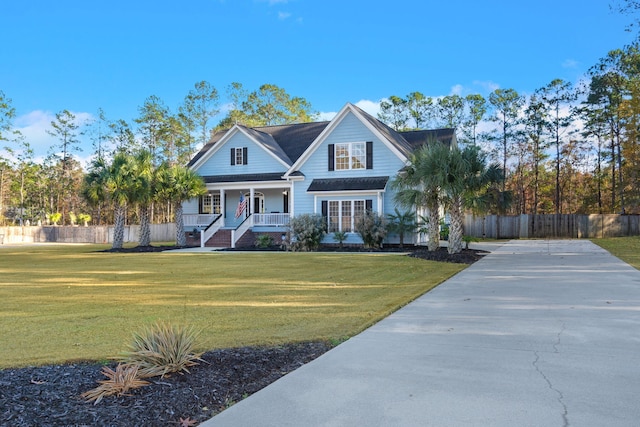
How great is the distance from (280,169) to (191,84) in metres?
26.0

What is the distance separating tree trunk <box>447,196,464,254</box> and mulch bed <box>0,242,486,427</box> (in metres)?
14.7

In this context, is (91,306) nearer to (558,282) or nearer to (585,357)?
(585,357)

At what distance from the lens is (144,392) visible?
4.02 metres

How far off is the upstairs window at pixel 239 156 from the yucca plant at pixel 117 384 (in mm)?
26755

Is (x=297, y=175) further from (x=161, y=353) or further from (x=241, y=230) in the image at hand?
(x=161, y=353)

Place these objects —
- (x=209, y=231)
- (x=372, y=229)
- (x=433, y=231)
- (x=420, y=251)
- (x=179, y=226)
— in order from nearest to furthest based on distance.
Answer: (x=433, y=231) < (x=420, y=251) < (x=372, y=229) < (x=209, y=231) < (x=179, y=226)

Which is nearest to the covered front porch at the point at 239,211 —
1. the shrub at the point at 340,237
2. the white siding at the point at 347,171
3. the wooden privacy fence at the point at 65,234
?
the white siding at the point at 347,171

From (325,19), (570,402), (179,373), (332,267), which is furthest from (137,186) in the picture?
(570,402)

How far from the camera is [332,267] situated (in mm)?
16188

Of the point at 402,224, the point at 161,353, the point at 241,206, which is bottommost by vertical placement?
the point at 161,353

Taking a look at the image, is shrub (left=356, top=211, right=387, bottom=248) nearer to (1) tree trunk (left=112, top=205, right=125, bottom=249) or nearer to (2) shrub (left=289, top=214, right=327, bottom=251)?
(2) shrub (left=289, top=214, right=327, bottom=251)

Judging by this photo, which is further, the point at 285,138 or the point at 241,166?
the point at 285,138

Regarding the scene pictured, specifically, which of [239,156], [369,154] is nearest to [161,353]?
[369,154]

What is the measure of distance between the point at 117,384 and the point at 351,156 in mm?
23342
